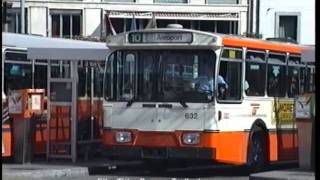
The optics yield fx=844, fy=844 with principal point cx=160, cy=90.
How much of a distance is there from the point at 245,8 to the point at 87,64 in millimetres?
25770

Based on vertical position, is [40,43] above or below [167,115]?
above

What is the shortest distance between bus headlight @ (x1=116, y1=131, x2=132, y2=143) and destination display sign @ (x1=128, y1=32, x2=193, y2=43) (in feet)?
5.75

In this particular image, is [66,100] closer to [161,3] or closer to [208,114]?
[208,114]

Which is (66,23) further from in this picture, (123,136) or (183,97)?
(183,97)

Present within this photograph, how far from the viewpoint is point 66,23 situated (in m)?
43.8

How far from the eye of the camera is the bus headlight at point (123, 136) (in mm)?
15930

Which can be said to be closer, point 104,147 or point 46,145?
point 104,147

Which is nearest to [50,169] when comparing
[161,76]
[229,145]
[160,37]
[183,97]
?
[161,76]

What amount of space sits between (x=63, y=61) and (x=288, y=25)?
1072 inches

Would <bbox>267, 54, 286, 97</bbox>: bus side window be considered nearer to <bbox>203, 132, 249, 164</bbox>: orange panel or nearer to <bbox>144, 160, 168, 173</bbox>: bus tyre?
<bbox>203, 132, 249, 164</bbox>: orange panel

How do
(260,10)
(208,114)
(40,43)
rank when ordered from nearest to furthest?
(208,114), (40,43), (260,10)

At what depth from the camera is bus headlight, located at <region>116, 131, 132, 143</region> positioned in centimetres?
1593

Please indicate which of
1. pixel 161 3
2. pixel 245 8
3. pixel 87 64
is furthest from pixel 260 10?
pixel 87 64

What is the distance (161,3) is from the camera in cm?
4438
